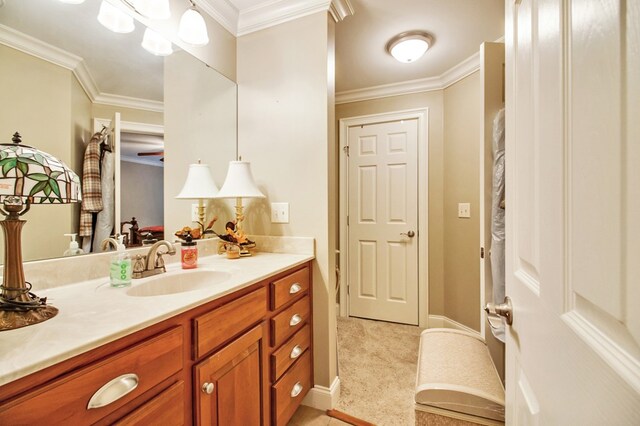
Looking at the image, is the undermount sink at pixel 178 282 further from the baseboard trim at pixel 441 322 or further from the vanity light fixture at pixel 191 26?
the baseboard trim at pixel 441 322

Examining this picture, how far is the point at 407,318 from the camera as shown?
273cm

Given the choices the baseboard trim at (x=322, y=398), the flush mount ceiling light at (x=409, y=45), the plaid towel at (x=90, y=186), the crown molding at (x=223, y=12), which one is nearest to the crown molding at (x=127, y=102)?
the plaid towel at (x=90, y=186)

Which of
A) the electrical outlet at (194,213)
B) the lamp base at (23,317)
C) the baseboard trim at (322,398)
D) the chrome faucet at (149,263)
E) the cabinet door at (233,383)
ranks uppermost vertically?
the electrical outlet at (194,213)

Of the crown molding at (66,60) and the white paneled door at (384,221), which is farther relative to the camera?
the white paneled door at (384,221)

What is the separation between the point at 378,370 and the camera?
197 centimetres

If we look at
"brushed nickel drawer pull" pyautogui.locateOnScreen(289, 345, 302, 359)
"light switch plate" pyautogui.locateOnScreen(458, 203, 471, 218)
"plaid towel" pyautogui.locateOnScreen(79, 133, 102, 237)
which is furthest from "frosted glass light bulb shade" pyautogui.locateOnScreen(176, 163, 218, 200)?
"light switch plate" pyautogui.locateOnScreen(458, 203, 471, 218)

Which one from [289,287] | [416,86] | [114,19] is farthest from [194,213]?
[416,86]

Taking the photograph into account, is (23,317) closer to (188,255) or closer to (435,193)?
(188,255)

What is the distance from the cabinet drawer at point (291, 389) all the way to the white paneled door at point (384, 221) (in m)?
1.40

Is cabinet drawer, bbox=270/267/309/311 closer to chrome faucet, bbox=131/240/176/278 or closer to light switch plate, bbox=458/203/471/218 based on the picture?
chrome faucet, bbox=131/240/176/278

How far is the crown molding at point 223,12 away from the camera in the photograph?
1.64m

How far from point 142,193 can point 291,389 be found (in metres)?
1.23

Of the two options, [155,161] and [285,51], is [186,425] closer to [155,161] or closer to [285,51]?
[155,161]

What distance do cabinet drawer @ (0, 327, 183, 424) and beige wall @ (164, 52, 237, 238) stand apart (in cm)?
89
